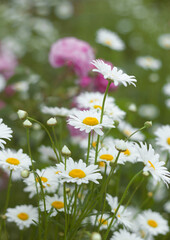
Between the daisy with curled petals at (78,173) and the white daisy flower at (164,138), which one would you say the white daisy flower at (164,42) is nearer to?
the white daisy flower at (164,138)

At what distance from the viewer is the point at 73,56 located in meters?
1.21

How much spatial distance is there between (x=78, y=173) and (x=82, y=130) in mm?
91

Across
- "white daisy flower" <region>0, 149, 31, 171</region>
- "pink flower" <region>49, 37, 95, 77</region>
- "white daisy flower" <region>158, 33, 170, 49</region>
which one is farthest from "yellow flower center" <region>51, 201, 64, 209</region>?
"white daisy flower" <region>158, 33, 170, 49</region>

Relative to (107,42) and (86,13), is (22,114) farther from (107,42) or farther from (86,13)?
(86,13)

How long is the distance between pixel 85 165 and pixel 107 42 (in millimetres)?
901

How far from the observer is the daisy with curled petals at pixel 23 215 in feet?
2.69

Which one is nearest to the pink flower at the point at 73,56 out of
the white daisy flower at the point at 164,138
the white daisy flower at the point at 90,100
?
the white daisy flower at the point at 90,100

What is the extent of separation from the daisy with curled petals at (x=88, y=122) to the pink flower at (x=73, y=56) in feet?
1.62

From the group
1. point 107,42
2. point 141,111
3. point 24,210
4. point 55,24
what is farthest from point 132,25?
point 24,210

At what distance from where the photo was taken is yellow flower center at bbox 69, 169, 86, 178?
671mm

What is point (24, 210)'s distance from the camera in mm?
855

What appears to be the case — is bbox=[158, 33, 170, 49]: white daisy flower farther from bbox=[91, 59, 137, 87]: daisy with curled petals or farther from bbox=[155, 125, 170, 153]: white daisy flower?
bbox=[91, 59, 137, 87]: daisy with curled petals

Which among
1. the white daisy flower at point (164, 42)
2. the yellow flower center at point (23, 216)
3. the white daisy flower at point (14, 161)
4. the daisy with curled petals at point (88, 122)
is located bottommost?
the yellow flower center at point (23, 216)

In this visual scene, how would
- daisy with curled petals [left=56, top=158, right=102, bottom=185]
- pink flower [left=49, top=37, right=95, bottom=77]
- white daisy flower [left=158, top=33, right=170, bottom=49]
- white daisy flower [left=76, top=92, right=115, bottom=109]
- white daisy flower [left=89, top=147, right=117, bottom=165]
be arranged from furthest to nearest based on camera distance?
white daisy flower [left=158, top=33, right=170, bottom=49] → pink flower [left=49, top=37, right=95, bottom=77] → white daisy flower [left=76, top=92, right=115, bottom=109] → white daisy flower [left=89, top=147, right=117, bottom=165] → daisy with curled petals [left=56, top=158, right=102, bottom=185]
